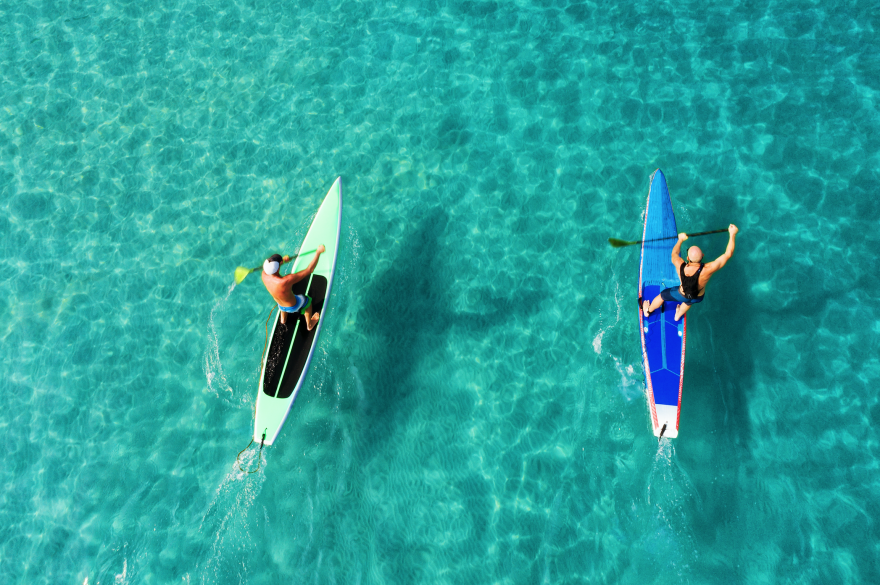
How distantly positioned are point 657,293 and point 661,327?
1.89 feet

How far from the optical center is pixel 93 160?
1018 centimetres

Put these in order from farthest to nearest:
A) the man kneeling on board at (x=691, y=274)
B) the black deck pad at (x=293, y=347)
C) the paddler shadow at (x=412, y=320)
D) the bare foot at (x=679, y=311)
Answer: the paddler shadow at (x=412, y=320) < the black deck pad at (x=293, y=347) < the bare foot at (x=679, y=311) < the man kneeling on board at (x=691, y=274)

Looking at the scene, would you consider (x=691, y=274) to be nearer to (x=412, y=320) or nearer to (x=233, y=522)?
(x=412, y=320)

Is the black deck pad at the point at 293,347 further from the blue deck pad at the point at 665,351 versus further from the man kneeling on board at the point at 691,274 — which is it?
the man kneeling on board at the point at 691,274

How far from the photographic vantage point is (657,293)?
25.7 ft

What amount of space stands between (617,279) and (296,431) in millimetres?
5603

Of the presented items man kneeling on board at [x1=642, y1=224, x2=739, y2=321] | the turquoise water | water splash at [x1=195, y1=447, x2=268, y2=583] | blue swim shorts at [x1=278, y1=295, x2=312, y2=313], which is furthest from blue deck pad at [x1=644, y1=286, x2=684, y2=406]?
water splash at [x1=195, y1=447, x2=268, y2=583]

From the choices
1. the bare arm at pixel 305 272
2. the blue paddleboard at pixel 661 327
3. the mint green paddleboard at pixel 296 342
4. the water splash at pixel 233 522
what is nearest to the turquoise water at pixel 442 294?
the water splash at pixel 233 522

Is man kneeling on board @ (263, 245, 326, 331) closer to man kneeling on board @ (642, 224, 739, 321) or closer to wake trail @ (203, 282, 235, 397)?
wake trail @ (203, 282, 235, 397)

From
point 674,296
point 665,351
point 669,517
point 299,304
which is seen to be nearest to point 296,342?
point 299,304

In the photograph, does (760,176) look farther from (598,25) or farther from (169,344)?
(169,344)

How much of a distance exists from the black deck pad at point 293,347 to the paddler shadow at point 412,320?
0.81 meters

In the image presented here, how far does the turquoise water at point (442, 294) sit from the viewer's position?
7090 millimetres

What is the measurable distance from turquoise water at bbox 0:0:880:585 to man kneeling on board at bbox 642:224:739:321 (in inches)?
31.5
